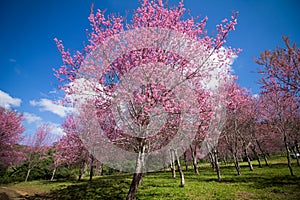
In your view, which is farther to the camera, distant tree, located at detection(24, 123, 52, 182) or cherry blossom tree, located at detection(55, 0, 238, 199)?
distant tree, located at detection(24, 123, 52, 182)

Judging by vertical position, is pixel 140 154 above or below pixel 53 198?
above

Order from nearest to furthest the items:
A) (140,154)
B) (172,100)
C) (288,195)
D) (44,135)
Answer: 1. (172,100)
2. (140,154)
3. (288,195)
4. (44,135)

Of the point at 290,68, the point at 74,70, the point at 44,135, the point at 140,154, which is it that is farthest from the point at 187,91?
the point at 44,135

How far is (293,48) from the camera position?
11430 millimetres

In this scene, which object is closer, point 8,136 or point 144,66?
point 144,66

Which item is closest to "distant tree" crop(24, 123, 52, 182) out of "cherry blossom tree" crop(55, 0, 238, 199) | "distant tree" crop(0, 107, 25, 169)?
"distant tree" crop(0, 107, 25, 169)

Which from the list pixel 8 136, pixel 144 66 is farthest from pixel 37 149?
pixel 144 66

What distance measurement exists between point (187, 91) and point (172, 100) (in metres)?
1.42

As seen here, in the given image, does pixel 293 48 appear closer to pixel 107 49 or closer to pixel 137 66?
pixel 137 66

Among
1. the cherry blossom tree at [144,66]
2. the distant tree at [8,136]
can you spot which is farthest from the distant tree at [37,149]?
the cherry blossom tree at [144,66]

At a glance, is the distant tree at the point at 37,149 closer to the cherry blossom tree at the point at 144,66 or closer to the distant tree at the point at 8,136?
the distant tree at the point at 8,136

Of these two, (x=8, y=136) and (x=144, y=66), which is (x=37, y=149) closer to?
(x=8, y=136)

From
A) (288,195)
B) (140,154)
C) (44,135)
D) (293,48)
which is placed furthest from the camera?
(44,135)

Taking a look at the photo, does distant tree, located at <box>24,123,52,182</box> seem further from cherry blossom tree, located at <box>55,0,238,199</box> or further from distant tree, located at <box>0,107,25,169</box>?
cherry blossom tree, located at <box>55,0,238,199</box>
